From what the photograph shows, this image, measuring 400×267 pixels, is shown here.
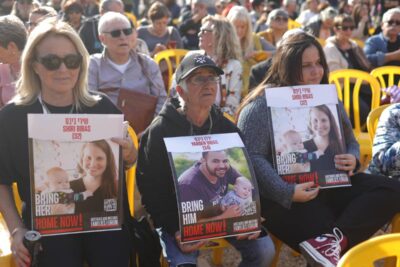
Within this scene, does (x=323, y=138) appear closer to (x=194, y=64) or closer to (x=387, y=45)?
(x=194, y=64)

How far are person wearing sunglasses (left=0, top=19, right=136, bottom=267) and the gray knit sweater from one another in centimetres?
70

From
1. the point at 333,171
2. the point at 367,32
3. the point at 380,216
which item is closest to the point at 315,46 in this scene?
the point at 333,171

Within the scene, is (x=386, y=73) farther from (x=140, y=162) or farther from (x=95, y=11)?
(x=95, y=11)

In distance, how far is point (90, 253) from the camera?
2.72m

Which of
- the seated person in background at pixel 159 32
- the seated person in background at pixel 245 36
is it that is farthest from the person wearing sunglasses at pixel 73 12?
the seated person in background at pixel 245 36

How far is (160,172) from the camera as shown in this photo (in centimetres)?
287

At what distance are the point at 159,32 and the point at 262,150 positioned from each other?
4.43 metres

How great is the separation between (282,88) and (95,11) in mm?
6420

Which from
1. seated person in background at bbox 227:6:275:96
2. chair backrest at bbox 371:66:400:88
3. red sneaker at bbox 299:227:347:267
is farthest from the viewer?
seated person in background at bbox 227:6:275:96

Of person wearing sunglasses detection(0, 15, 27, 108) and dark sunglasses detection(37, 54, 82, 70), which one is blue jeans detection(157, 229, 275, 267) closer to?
dark sunglasses detection(37, 54, 82, 70)


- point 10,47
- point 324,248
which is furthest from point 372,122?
point 10,47

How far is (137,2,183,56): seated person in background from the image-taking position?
23.4 ft

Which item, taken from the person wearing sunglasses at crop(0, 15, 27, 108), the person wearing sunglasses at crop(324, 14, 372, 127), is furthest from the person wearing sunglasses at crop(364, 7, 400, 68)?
the person wearing sunglasses at crop(0, 15, 27, 108)

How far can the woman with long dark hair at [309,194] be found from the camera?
3.04 m
